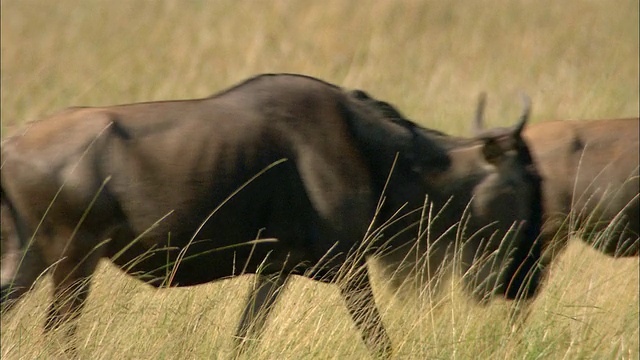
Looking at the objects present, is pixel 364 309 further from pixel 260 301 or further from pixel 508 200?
pixel 508 200

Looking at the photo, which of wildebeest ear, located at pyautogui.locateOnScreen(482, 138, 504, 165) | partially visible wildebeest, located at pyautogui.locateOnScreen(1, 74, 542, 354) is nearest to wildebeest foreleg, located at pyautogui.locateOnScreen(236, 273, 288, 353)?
partially visible wildebeest, located at pyautogui.locateOnScreen(1, 74, 542, 354)

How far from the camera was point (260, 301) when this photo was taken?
15.7 ft

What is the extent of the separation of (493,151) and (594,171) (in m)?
1.37

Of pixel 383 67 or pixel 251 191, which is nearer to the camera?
pixel 251 191

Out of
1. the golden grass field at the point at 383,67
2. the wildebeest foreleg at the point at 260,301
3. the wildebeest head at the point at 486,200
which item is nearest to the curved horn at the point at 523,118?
the wildebeest head at the point at 486,200

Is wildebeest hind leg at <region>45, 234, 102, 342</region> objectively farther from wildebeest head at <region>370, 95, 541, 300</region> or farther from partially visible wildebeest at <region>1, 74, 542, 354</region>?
wildebeest head at <region>370, 95, 541, 300</region>

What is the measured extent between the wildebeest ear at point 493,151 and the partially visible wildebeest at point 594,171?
1042 mm

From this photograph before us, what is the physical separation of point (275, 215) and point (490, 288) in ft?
4.19

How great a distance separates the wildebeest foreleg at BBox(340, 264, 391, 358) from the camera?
4309 millimetres

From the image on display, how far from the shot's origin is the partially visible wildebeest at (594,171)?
6023 millimetres

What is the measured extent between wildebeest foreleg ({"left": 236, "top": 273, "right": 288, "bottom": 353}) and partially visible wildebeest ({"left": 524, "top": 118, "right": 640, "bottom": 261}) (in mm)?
1912

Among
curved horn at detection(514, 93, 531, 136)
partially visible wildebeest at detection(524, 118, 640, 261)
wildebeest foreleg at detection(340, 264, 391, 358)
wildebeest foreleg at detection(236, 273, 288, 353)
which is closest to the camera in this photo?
wildebeest foreleg at detection(340, 264, 391, 358)

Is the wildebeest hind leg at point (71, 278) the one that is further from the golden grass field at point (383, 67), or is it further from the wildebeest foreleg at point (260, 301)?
the wildebeest foreleg at point (260, 301)

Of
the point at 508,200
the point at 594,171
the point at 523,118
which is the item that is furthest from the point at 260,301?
the point at 594,171
